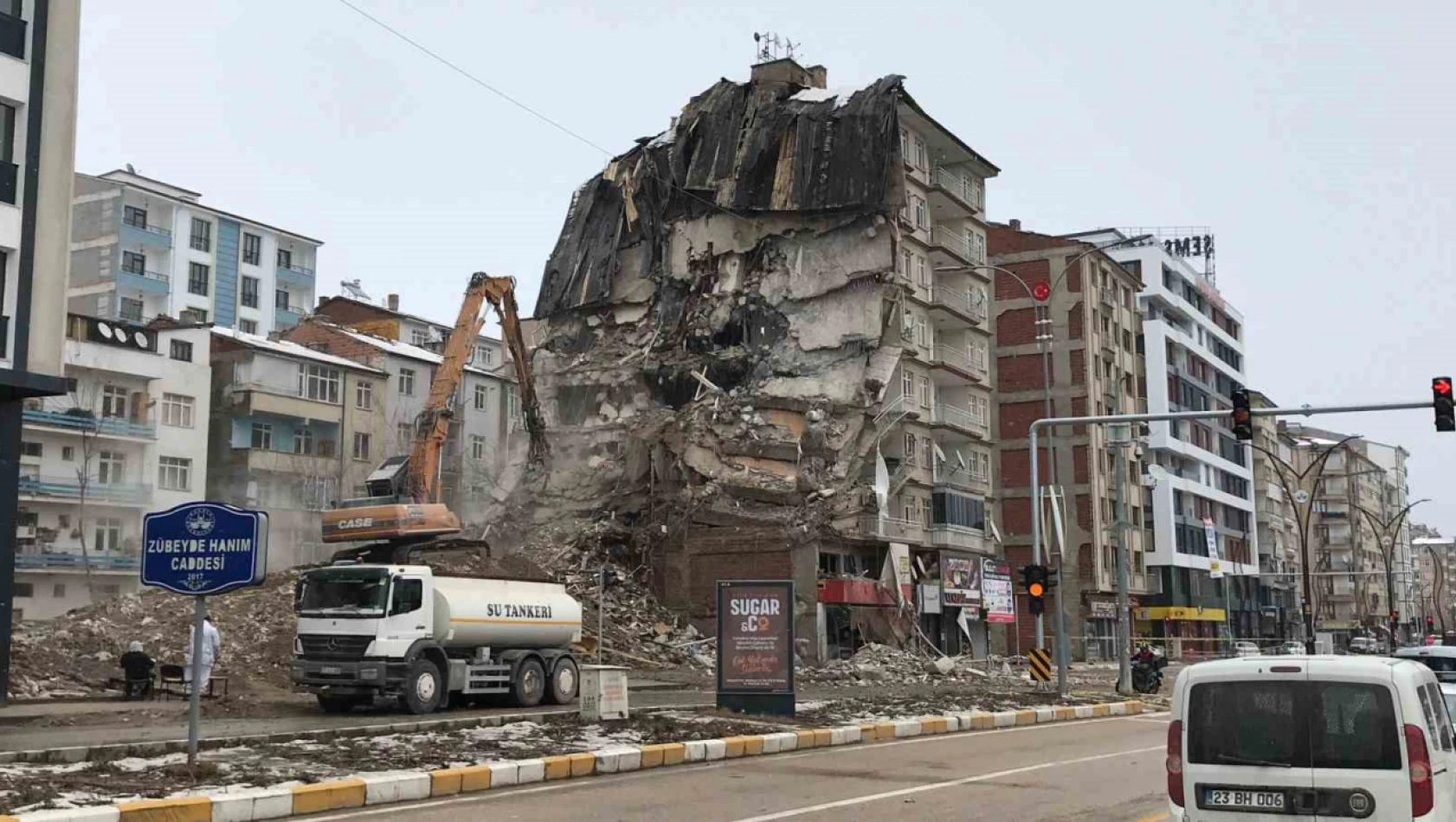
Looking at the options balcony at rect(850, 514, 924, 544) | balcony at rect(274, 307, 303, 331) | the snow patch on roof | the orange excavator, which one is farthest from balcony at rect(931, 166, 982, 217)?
balcony at rect(274, 307, 303, 331)

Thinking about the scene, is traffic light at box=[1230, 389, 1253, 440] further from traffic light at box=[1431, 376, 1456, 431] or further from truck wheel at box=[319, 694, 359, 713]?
truck wheel at box=[319, 694, 359, 713]

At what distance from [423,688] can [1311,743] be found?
61.2 feet

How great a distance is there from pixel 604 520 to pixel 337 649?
29.2m

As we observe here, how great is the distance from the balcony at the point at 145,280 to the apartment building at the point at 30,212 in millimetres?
50653

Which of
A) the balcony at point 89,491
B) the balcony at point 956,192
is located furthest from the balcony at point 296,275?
the balcony at point 956,192

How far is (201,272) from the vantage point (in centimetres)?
7719

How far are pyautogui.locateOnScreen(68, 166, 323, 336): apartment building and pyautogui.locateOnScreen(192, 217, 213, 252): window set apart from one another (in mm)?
51

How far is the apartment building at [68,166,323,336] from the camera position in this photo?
72.9 meters

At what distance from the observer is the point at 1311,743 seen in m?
8.41

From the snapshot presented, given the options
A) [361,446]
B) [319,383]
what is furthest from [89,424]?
[361,446]

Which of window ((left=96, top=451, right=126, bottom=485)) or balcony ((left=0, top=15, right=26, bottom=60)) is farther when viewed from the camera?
window ((left=96, top=451, right=126, bottom=485))

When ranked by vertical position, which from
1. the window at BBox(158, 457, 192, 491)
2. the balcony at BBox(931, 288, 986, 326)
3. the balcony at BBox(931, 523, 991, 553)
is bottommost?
the balcony at BBox(931, 523, 991, 553)

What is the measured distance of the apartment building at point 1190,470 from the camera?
82875 millimetres

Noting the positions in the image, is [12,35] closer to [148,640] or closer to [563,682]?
[148,640]
